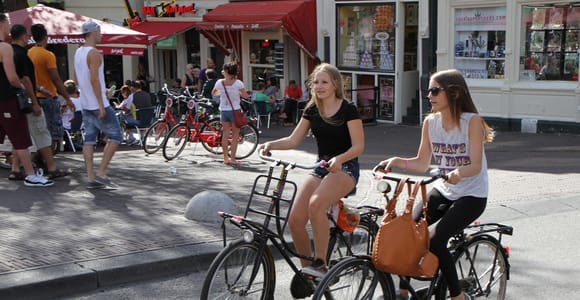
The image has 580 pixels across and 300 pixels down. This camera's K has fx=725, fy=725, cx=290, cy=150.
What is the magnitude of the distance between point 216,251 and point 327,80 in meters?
2.09

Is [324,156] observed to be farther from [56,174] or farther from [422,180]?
[56,174]

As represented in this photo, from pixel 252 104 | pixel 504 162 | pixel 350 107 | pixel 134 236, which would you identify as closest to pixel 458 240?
pixel 350 107

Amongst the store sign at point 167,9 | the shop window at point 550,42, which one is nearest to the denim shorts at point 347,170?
the shop window at point 550,42

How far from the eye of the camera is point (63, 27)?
13.5m

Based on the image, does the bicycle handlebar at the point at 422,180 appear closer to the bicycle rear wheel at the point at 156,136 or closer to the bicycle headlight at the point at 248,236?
the bicycle headlight at the point at 248,236

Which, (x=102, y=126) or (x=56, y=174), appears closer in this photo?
(x=102, y=126)

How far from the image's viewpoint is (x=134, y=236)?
6711 millimetres

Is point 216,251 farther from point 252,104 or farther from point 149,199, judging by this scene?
point 252,104

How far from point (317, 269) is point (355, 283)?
0.40m

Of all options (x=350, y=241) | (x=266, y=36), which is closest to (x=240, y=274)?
(x=350, y=241)

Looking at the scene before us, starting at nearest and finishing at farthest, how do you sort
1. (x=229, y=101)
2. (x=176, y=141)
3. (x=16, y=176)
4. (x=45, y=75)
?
(x=16, y=176) → (x=45, y=75) → (x=229, y=101) → (x=176, y=141)

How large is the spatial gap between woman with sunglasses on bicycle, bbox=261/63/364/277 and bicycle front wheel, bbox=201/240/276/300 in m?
0.27

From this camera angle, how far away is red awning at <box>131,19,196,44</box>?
22422 millimetres

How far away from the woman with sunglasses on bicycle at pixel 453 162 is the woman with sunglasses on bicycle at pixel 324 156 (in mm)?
451
